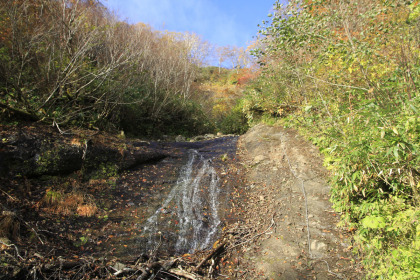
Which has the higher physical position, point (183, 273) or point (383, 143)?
point (383, 143)

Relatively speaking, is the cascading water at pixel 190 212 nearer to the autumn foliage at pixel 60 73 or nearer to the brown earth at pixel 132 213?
the brown earth at pixel 132 213

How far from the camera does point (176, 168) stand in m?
8.78

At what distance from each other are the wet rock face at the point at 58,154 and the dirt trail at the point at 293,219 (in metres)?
4.35

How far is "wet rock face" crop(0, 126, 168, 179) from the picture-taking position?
5.77m

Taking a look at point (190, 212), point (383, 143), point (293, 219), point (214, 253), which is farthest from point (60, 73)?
point (383, 143)

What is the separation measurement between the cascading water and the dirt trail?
101 centimetres

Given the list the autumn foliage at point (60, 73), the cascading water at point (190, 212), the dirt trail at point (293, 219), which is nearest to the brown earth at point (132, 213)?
the dirt trail at point (293, 219)

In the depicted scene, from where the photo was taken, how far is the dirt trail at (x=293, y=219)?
432 centimetres

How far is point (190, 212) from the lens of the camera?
6.49 m

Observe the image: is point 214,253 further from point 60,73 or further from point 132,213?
point 60,73

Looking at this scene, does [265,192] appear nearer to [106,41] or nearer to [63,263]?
[63,263]

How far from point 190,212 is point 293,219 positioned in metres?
2.69

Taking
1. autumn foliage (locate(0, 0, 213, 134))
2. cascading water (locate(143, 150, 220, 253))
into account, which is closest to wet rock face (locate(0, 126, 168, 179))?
autumn foliage (locate(0, 0, 213, 134))

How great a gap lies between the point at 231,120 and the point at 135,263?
12.9 meters
